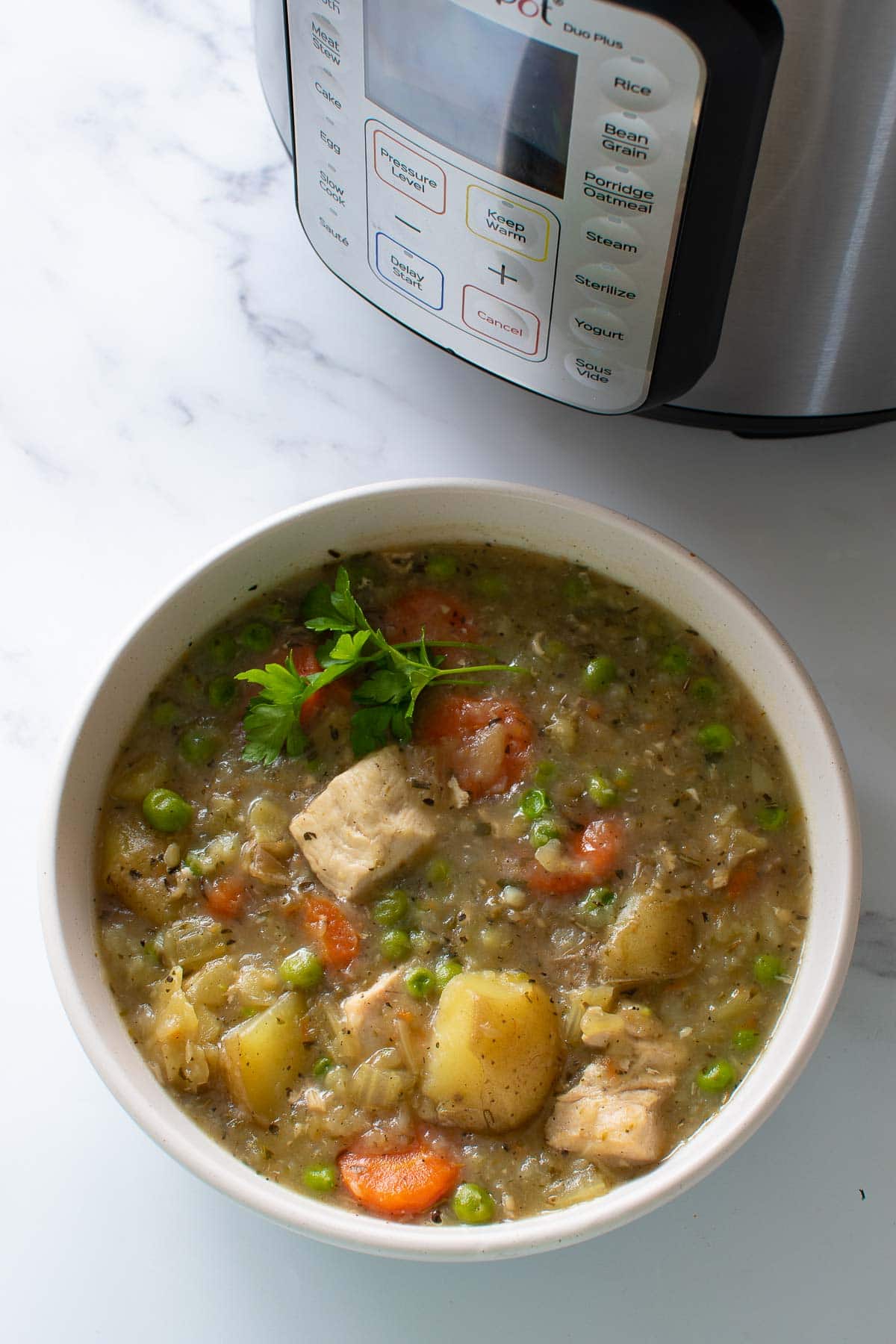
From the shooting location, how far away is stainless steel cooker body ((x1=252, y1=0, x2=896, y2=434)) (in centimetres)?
154

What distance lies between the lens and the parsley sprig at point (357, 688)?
2055 mm

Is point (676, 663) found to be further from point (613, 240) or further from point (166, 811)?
point (166, 811)

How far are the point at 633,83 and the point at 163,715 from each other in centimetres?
110

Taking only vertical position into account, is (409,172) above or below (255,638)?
above

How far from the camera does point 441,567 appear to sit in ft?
7.23

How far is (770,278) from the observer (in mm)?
1825

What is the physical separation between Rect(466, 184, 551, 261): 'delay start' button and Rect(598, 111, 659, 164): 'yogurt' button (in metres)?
0.15

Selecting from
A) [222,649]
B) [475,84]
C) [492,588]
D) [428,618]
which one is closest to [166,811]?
[222,649]

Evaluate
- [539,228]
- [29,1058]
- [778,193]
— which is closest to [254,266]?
[539,228]

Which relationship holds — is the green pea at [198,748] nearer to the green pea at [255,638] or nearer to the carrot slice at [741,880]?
the green pea at [255,638]

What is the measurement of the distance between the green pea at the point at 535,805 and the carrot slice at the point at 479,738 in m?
0.04

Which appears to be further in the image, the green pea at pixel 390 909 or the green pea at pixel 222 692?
the green pea at pixel 222 692

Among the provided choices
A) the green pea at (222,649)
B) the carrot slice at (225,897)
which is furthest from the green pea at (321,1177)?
the green pea at (222,649)

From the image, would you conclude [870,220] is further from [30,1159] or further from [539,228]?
[30,1159]
